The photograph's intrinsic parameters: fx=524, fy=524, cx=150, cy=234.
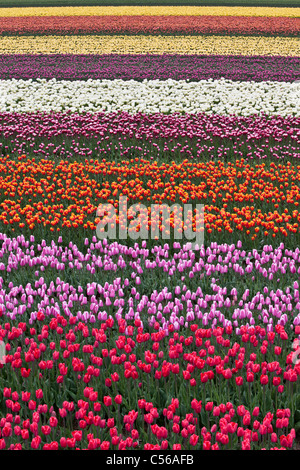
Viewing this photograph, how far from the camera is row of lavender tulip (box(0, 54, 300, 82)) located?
68.7ft

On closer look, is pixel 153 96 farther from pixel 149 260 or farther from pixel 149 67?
pixel 149 260

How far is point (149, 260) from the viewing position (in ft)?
22.8

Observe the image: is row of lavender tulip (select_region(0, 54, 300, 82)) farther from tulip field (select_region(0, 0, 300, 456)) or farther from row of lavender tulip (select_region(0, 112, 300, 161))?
row of lavender tulip (select_region(0, 112, 300, 161))

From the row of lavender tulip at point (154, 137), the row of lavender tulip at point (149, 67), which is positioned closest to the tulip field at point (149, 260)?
the row of lavender tulip at point (154, 137)

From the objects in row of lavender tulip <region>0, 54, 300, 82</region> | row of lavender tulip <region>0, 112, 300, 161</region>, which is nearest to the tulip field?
row of lavender tulip <region>0, 112, 300, 161</region>

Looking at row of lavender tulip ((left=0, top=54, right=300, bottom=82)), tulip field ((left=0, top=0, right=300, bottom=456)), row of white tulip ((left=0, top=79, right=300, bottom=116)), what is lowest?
tulip field ((left=0, top=0, right=300, bottom=456))

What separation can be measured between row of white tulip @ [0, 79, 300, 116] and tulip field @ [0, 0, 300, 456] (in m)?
0.09

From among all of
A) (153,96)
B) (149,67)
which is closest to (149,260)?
(153,96)

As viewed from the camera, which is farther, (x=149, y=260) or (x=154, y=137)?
(x=154, y=137)

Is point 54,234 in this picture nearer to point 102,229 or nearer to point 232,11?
point 102,229

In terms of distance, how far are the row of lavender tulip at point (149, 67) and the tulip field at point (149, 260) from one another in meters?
0.23

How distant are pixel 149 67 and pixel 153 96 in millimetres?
6271

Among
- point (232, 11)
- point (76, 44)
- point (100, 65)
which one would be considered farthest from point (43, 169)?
point (232, 11)

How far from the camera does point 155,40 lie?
3212 centimetres
